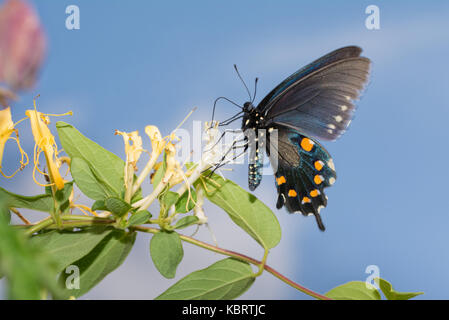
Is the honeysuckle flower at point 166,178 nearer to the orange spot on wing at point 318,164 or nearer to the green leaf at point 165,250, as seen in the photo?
the green leaf at point 165,250

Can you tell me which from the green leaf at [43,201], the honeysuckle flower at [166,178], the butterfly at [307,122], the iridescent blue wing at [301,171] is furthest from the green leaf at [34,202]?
the iridescent blue wing at [301,171]

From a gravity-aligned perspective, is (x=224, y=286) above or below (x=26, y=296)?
below

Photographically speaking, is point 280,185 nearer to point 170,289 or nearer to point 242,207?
point 242,207

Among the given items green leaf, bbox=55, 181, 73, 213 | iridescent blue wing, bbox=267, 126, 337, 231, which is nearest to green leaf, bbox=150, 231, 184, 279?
green leaf, bbox=55, 181, 73, 213

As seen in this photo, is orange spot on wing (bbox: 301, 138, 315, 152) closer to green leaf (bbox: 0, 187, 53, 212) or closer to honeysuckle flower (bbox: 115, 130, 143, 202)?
honeysuckle flower (bbox: 115, 130, 143, 202)
